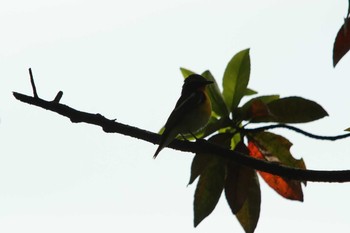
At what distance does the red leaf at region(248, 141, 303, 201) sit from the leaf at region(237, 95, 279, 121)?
0.28 meters

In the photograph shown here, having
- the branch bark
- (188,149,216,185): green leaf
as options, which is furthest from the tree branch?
(188,149,216,185): green leaf

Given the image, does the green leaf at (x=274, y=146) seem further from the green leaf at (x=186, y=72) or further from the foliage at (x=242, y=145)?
the green leaf at (x=186, y=72)

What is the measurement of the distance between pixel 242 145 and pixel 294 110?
19.2 inches

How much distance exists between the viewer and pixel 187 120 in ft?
17.0

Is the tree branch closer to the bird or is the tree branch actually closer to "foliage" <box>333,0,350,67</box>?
"foliage" <box>333,0,350,67</box>

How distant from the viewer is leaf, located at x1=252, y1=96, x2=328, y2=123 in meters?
3.36

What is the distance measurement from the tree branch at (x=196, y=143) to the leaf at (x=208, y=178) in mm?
273

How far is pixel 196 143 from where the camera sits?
3.30 m

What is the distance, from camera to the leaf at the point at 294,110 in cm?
336

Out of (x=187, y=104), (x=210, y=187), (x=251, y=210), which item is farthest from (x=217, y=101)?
(x=187, y=104)

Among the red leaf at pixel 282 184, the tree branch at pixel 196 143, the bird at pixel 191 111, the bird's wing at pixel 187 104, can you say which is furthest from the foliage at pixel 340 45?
the bird's wing at pixel 187 104

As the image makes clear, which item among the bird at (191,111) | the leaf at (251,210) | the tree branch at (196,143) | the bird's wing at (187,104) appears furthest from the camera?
the bird's wing at (187,104)

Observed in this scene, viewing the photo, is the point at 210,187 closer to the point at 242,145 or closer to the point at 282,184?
the point at 242,145

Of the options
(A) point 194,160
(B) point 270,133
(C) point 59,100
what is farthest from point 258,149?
(C) point 59,100
